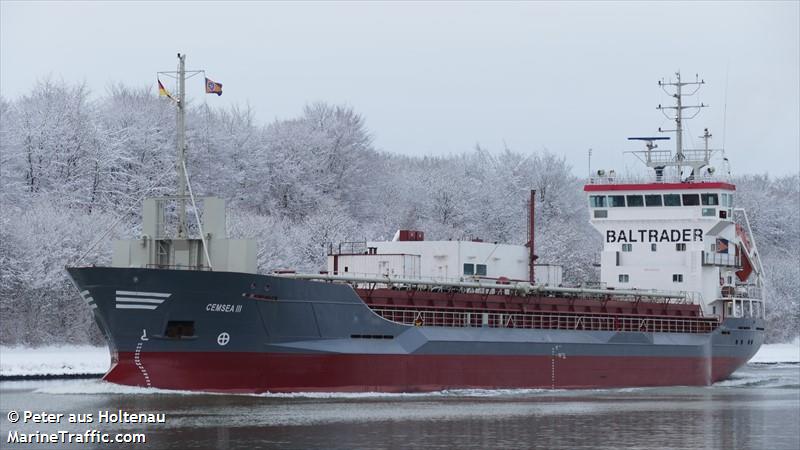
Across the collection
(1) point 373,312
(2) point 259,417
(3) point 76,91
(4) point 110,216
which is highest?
(3) point 76,91

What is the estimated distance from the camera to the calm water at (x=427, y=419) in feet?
107

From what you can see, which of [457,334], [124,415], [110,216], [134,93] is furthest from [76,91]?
[124,415]

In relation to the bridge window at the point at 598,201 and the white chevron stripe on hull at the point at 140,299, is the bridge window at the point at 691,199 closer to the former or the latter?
the bridge window at the point at 598,201

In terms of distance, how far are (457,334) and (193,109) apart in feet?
138

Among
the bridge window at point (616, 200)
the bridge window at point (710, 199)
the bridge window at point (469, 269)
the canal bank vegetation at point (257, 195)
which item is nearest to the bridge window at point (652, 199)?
the bridge window at point (616, 200)

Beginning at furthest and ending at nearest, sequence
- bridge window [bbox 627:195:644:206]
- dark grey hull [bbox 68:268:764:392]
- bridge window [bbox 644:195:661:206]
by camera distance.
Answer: bridge window [bbox 627:195:644:206] → bridge window [bbox 644:195:661:206] → dark grey hull [bbox 68:268:764:392]

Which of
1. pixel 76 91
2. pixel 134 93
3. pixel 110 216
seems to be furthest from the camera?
pixel 134 93

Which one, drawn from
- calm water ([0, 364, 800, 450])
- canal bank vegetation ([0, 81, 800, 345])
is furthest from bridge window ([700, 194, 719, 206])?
canal bank vegetation ([0, 81, 800, 345])

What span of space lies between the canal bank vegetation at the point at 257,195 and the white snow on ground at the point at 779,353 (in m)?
2.04

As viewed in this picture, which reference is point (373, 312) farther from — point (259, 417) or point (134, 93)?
point (134, 93)

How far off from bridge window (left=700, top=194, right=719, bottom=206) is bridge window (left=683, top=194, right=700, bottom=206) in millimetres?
212

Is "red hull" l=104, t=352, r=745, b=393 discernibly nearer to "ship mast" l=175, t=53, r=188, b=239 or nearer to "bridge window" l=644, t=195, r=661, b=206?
"ship mast" l=175, t=53, r=188, b=239

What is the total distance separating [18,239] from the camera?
60.6 metres

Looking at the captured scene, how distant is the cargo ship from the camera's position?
134ft
